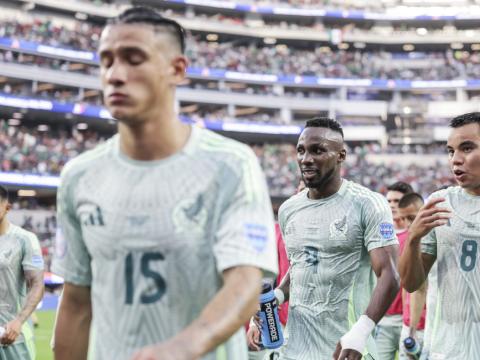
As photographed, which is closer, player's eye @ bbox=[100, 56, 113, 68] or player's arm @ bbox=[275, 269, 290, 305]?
player's eye @ bbox=[100, 56, 113, 68]

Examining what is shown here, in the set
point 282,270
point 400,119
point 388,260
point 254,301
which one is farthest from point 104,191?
point 400,119

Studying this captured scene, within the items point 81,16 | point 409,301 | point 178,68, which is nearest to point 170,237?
point 178,68

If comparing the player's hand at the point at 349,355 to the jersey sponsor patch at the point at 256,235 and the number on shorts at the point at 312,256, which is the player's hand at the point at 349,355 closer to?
the number on shorts at the point at 312,256

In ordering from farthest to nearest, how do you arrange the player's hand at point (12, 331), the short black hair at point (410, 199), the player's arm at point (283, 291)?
the short black hair at point (410, 199) → the player's hand at point (12, 331) → the player's arm at point (283, 291)

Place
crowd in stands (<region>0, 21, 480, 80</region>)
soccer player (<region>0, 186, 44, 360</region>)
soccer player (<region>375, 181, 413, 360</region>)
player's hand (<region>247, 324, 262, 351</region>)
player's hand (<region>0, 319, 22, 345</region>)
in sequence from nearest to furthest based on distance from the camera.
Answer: player's hand (<region>247, 324, 262, 351</region>)
player's hand (<region>0, 319, 22, 345</region>)
soccer player (<region>0, 186, 44, 360</region>)
soccer player (<region>375, 181, 413, 360</region>)
crowd in stands (<region>0, 21, 480, 80</region>)

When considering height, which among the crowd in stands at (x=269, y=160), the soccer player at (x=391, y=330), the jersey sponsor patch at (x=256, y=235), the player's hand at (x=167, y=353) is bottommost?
the soccer player at (x=391, y=330)

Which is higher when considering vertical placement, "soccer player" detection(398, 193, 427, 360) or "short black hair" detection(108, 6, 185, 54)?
"short black hair" detection(108, 6, 185, 54)

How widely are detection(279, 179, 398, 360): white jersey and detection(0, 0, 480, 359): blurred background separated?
36.3 m

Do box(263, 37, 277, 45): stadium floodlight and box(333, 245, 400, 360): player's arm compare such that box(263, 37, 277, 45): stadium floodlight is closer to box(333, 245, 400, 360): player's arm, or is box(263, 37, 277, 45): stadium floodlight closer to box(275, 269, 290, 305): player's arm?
box(275, 269, 290, 305): player's arm

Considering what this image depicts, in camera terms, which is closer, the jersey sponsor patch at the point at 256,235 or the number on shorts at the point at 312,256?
the jersey sponsor patch at the point at 256,235

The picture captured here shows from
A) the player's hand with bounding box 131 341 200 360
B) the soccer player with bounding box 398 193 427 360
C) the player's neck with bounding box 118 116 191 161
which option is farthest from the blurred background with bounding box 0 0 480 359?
the player's hand with bounding box 131 341 200 360

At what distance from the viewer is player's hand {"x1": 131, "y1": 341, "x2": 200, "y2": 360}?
2141 mm

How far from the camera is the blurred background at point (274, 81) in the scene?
48000 mm

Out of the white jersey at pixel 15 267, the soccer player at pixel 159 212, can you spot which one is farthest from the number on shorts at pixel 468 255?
the white jersey at pixel 15 267
